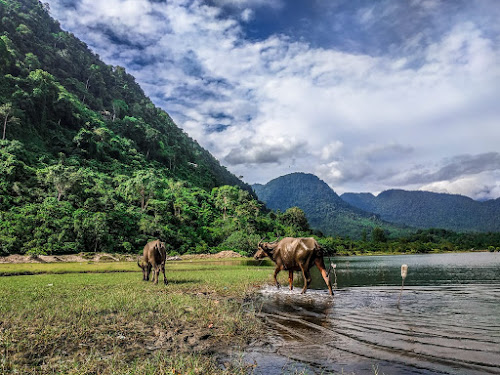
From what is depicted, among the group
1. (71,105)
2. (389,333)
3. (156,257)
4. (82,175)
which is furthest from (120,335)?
(71,105)

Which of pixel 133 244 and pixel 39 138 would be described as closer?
pixel 133 244

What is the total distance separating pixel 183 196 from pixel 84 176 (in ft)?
81.7

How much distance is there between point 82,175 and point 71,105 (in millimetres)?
40315

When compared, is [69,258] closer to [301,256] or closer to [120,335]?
[301,256]

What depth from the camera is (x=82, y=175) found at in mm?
59406

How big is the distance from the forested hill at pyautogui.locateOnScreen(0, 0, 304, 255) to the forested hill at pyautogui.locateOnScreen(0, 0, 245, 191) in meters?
0.38

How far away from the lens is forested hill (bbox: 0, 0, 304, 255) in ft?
157

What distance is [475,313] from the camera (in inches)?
420

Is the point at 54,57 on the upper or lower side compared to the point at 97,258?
upper

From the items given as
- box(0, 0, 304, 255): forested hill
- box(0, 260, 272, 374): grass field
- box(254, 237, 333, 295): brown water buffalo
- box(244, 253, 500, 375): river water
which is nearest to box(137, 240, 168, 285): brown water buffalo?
box(0, 260, 272, 374): grass field

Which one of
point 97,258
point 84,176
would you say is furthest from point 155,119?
point 97,258

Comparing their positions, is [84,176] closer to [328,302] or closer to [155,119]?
[328,302]

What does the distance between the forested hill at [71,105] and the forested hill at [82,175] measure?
38 centimetres

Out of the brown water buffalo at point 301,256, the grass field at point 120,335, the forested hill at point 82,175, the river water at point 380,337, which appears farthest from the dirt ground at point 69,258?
the river water at point 380,337
